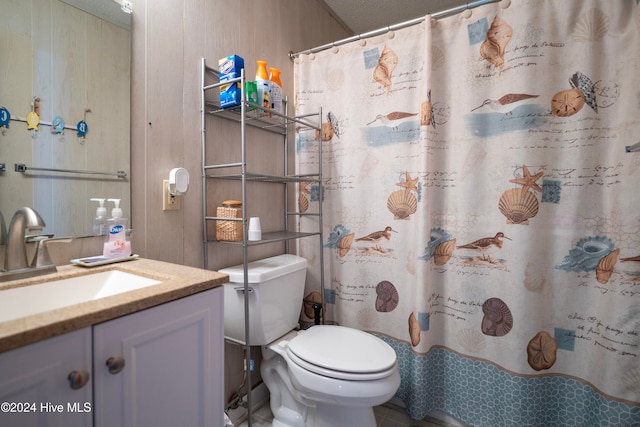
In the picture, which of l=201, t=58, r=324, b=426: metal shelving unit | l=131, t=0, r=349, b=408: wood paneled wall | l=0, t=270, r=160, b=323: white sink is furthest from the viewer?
l=201, t=58, r=324, b=426: metal shelving unit

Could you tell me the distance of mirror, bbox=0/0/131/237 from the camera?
0.80 metres

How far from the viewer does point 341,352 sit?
3.92 ft

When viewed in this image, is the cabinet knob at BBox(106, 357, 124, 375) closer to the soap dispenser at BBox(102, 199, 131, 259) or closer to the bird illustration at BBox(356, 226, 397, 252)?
the soap dispenser at BBox(102, 199, 131, 259)

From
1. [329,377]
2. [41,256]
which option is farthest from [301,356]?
[41,256]

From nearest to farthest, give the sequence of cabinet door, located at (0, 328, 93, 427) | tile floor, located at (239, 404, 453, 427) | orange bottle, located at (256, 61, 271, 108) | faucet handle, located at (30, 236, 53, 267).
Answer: cabinet door, located at (0, 328, 93, 427) < faucet handle, located at (30, 236, 53, 267) < orange bottle, located at (256, 61, 271, 108) < tile floor, located at (239, 404, 453, 427)

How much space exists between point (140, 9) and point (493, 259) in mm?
1732

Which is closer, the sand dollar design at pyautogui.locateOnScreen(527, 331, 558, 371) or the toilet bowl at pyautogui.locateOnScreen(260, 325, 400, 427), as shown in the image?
the toilet bowl at pyautogui.locateOnScreen(260, 325, 400, 427)

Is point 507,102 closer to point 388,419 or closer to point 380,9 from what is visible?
point 380,9

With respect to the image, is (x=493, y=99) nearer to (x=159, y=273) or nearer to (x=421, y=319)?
(x=421, y=319)

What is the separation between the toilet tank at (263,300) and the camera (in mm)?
1252

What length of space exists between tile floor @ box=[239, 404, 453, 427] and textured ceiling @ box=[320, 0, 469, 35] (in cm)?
246

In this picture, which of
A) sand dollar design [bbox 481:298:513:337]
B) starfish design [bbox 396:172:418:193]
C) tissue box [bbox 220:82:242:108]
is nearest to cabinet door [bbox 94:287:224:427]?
tissue box [bbox 220:82:242:108]

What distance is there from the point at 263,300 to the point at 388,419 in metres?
0.93

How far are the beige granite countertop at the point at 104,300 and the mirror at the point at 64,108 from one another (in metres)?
0.18
